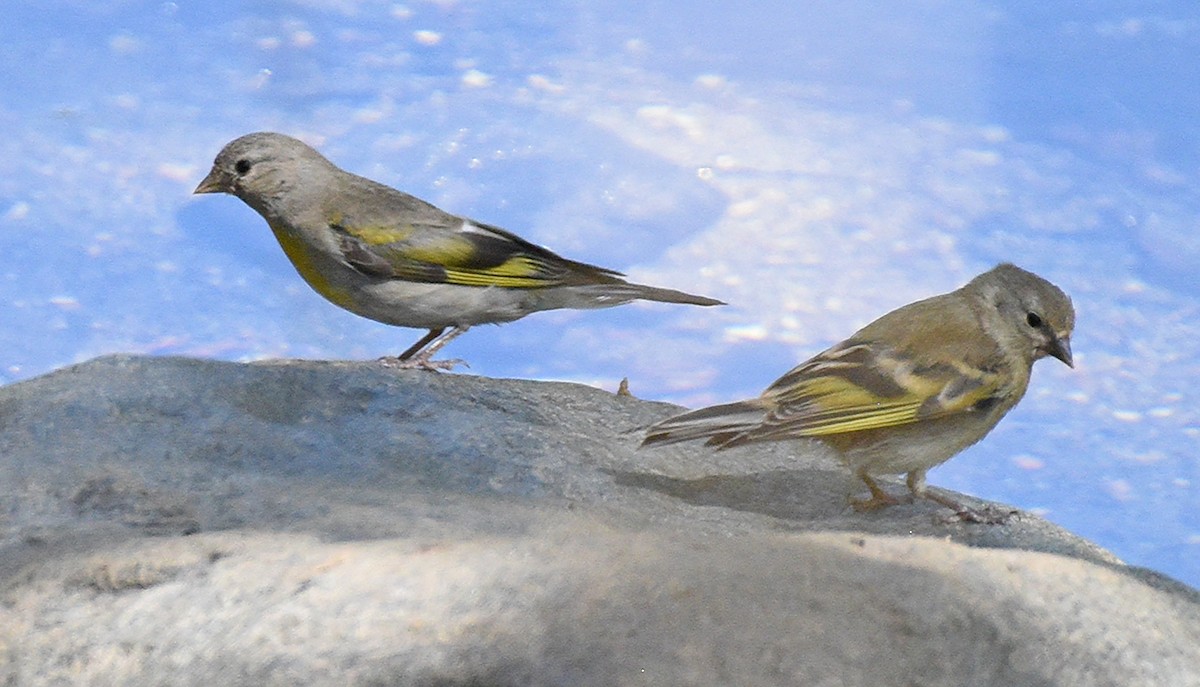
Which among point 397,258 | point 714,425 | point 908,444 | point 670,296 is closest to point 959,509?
point 908,444

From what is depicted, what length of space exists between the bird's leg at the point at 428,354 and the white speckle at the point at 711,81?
4918 mm

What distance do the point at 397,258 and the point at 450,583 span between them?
273 centimetres

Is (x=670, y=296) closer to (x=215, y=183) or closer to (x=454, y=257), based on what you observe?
(x=454, y=257)

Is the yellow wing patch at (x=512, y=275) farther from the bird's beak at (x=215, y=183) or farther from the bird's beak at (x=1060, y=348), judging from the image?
the bird's beak at (x=1060, y=348)

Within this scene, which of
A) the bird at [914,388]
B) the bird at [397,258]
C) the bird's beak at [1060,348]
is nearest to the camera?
the bird at [914,388]

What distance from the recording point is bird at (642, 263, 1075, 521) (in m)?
4.15

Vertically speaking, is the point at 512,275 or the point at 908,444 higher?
the point at 512,275

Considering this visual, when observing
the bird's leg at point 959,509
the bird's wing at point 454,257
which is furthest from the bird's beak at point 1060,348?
the bird's wing at point 454,257

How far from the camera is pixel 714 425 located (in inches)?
160

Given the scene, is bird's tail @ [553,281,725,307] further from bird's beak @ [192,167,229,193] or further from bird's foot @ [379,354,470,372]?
bird's beak @ [192,167,229,193]

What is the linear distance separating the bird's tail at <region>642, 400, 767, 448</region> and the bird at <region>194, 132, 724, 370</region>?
1167 millimetres

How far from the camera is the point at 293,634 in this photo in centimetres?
267

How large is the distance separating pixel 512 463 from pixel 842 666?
1.65 metres

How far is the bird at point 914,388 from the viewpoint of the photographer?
4148 millimetres
